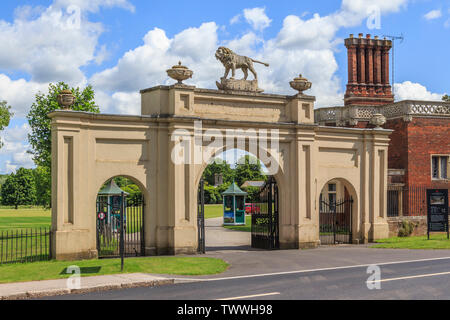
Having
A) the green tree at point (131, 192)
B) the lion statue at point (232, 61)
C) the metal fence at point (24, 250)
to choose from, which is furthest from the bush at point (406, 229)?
the green tree at point (131, 192)

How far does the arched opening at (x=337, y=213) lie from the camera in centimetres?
2366

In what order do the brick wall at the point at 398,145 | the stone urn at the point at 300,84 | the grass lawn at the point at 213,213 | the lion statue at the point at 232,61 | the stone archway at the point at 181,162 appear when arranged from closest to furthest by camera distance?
the stone archway at the point at 181,162
the lion statue at the point at 232,61
the stone urn at the point at 300,84
the brick wall at the point at 398,145
the grass lawn at the point at 213,213

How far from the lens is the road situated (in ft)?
37.6

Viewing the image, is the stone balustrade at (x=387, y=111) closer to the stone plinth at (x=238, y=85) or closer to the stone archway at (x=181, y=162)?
the stone archway at (x=181, y=162)

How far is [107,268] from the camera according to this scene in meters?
15.0

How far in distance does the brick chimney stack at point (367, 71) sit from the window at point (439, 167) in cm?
587

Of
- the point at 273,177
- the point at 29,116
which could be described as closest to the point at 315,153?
the point at 273,177

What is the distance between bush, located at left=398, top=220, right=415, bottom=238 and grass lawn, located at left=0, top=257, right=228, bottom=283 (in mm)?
11907

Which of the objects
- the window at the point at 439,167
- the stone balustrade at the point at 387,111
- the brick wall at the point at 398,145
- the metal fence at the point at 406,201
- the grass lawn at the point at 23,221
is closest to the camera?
the metal fence at the point at 406,201

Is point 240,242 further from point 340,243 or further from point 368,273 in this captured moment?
point 368,273

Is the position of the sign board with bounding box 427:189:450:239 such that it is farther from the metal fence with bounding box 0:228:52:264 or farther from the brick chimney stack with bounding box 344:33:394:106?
the metal fence with bounding box 0:228:52:264

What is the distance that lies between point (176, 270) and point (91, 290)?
3.13 meters

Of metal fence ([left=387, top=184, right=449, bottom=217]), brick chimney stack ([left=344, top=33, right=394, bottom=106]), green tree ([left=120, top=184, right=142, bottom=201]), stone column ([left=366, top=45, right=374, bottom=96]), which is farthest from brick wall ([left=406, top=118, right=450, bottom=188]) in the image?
green tree ([left=120, top=184, right=142, bottom=201])

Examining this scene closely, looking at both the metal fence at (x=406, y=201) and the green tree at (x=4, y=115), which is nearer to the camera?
the metal fence at (x=406, y=201)
